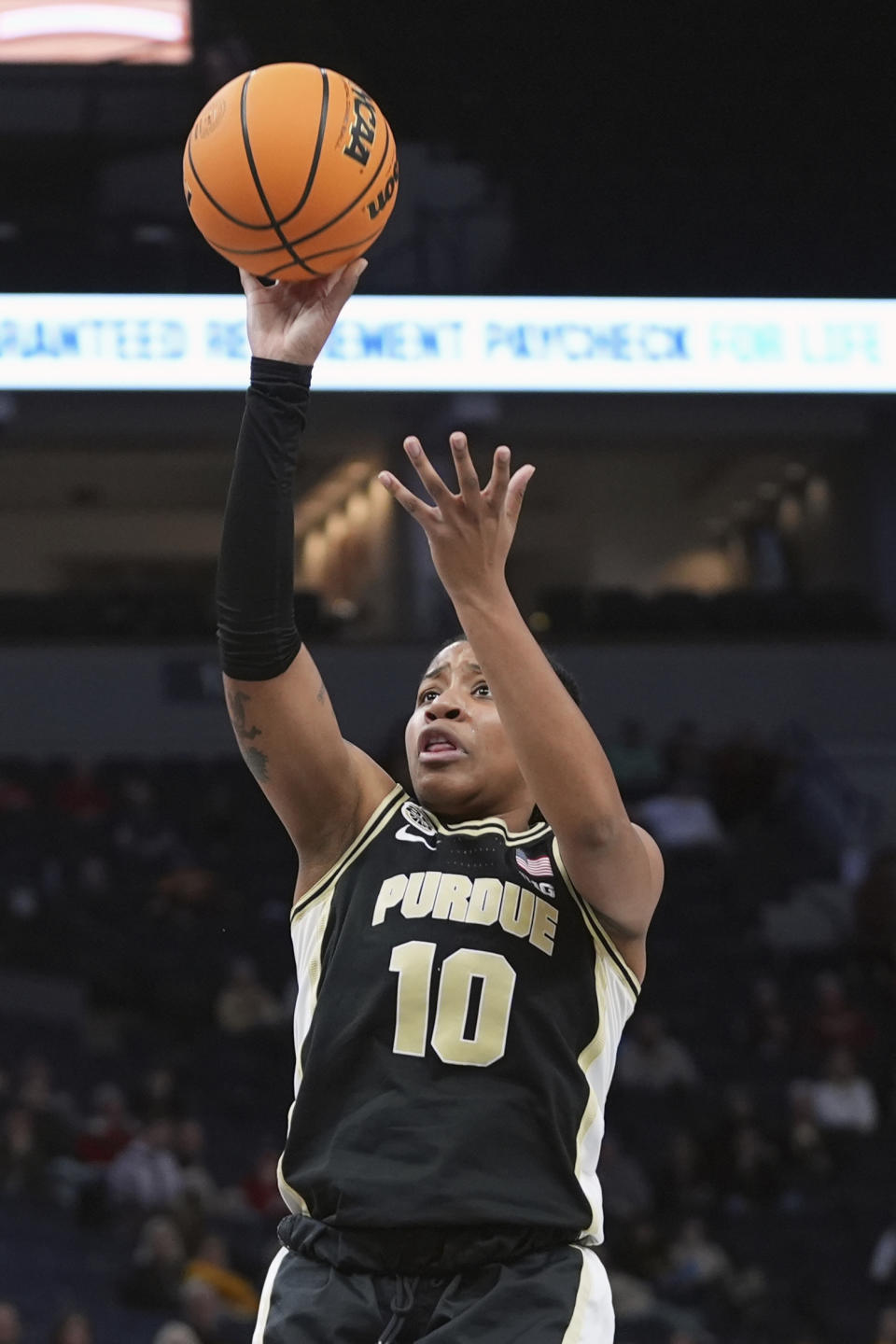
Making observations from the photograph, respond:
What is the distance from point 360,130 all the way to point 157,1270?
7775 millimetres

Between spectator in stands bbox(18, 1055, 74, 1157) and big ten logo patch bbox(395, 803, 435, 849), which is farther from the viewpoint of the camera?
spectator in stands bbox(18, 1055, 74, 1157)

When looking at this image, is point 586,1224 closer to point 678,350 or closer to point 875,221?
point 678,350

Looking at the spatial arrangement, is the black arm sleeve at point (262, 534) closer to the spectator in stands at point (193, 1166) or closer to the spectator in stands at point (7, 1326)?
the spectator in stands at point (7, 1326)

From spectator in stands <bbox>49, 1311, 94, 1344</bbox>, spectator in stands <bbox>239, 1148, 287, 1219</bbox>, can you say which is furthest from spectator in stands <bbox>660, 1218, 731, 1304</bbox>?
spectator in stands <bbox>49, 1311, 94, 1344</bbox>

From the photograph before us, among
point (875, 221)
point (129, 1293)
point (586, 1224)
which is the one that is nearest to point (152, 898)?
point (129, 1293)

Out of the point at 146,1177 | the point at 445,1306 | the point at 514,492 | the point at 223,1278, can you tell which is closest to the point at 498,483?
the point at 514,492

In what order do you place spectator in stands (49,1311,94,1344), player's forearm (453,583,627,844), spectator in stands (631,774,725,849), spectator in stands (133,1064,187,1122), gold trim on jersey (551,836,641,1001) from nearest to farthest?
1. player's forearm (453,583,627,844)
2. gold trim on jersey (551,836,641,1001)
3. spectator in stands (49,1311,94,1344)
4. spectator in stands (133,1064,187,1122)
5. spectator in stands (631,774,725,849)

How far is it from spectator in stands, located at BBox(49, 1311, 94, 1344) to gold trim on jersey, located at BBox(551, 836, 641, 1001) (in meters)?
6.48

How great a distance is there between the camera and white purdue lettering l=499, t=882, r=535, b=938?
9.77 ft

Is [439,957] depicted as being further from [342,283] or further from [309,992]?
[342,283]

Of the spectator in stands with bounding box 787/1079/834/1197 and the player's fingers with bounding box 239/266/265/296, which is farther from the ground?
the player's fingers with bounding box 239/266/265/296

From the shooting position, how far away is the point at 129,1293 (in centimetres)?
984

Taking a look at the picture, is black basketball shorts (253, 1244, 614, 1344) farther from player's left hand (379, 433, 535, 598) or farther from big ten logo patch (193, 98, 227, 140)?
big ten logo patch (193, 98, 227, 140)

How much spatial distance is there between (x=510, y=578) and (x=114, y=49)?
394 inches
